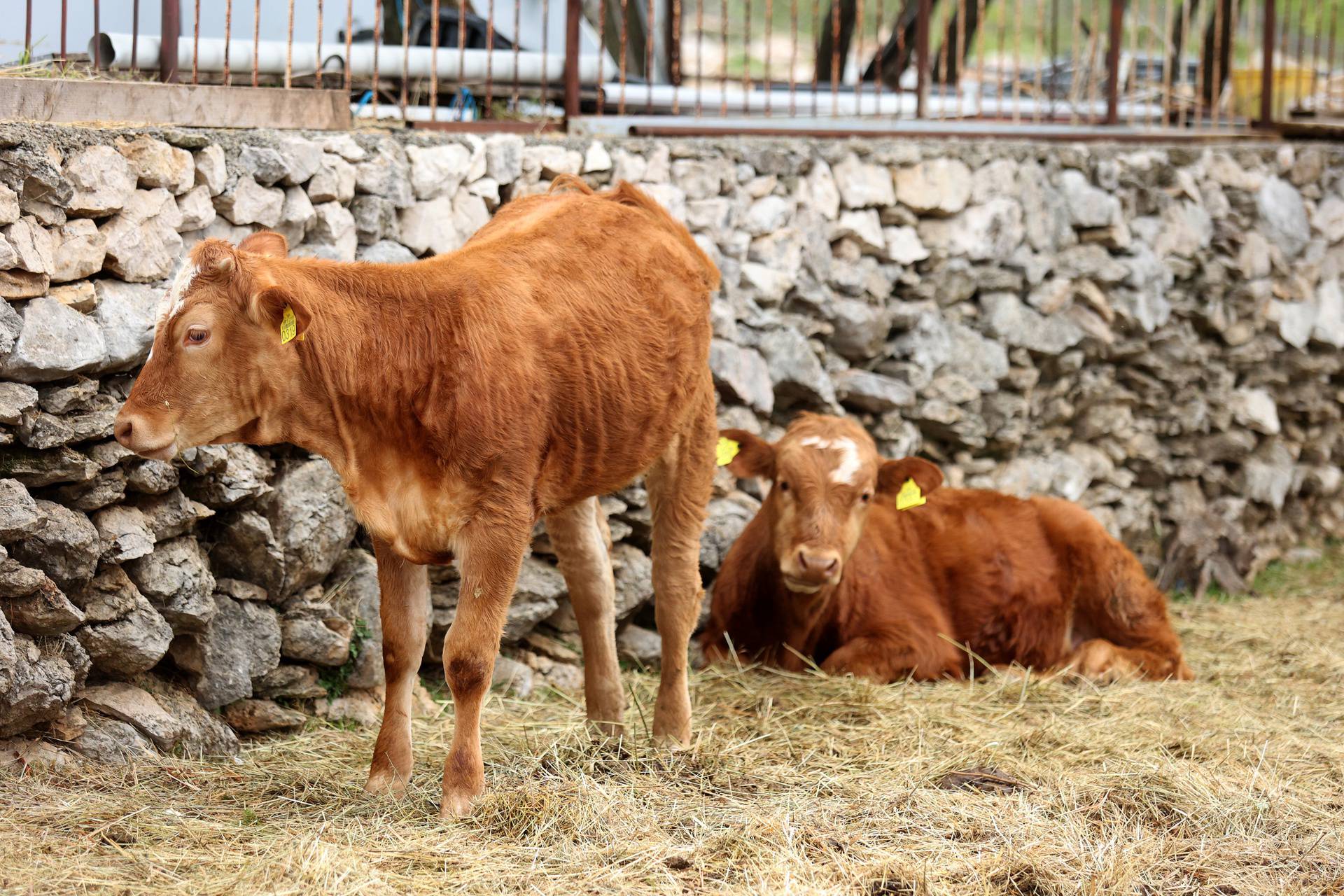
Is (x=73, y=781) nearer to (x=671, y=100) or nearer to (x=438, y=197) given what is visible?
(x=438, y=197)

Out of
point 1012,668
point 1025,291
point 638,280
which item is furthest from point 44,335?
point 1025,291

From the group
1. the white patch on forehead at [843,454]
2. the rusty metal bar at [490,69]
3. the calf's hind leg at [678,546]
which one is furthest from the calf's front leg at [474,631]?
the rusty metal bar at [490,69]

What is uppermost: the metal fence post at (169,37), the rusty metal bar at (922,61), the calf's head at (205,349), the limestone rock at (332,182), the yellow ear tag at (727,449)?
the rusty metal bar at (922,61)

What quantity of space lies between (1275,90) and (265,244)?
9.15 meters

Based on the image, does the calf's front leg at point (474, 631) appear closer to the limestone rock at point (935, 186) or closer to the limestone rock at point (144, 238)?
the limestone rock at point (144, 238)

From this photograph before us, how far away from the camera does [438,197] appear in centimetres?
545

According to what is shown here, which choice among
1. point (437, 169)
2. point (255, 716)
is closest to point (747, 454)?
point (437, 169)

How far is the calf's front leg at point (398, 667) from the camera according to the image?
397 centimetres

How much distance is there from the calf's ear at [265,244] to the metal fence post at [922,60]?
4.53m

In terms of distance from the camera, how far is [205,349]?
11.5 feet

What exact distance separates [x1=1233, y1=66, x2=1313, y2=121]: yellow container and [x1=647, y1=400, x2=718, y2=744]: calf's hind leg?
656 cm

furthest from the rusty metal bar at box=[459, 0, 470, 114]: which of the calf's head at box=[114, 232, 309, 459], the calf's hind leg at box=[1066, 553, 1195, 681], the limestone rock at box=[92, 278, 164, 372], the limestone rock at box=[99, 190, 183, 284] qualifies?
the calf's hind leg at box=[1066, 553, 1195, 681]

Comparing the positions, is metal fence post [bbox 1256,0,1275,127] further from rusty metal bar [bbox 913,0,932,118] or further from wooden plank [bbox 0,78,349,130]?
wooden plank [bbox 0,78,349,130]

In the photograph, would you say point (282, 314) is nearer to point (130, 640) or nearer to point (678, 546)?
point (130, 640)
